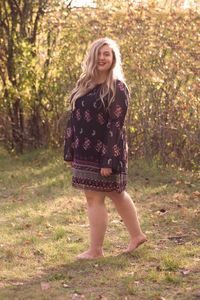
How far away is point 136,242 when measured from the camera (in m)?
6.24

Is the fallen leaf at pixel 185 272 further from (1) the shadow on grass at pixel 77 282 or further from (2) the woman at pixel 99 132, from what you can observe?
(2) the woman at pixel 99 132

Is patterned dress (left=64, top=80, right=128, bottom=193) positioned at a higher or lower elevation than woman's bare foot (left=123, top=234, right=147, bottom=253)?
higher

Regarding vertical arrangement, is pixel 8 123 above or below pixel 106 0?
below

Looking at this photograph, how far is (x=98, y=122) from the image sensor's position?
18.8 feet

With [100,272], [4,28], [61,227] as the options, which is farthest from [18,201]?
[4,28]

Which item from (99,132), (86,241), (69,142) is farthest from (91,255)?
(99,132)

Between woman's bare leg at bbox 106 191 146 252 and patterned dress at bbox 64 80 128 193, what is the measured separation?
13 cm

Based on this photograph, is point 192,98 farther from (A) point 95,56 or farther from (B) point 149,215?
(A) point 95,56

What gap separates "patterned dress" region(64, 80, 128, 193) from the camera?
566cm

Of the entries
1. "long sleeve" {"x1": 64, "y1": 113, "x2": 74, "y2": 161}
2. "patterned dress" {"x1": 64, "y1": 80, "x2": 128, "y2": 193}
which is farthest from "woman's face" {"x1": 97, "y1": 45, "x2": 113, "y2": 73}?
"long sleeve" {"x1": 64, "y1": 113, "x2": 74, "y2": 161}

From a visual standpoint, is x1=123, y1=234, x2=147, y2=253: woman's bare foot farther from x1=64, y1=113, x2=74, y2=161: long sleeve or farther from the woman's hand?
x1=64, y1=113, x2=74, y2=161: long sleeve

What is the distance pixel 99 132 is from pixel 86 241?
1.54 m

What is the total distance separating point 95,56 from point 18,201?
363 centimetres

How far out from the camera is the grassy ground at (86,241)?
5.36 metres
